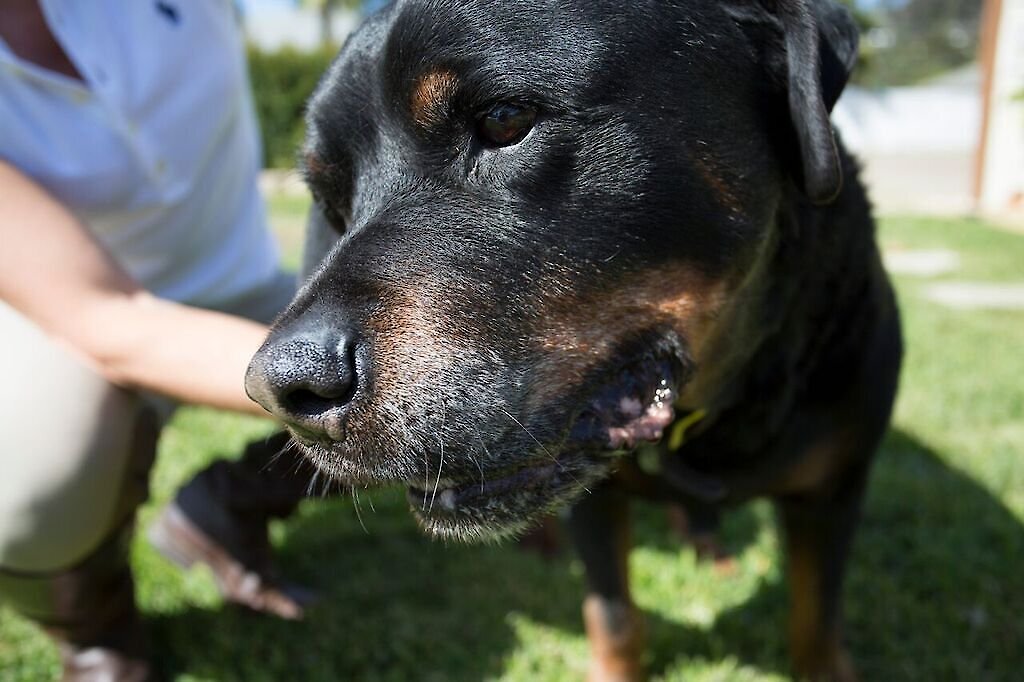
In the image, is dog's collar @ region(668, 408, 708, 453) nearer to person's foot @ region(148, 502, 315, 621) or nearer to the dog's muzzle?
the dog's muzzle

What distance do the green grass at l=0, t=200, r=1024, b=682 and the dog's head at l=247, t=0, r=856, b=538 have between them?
0.77m

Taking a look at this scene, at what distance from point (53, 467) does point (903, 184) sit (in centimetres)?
1639

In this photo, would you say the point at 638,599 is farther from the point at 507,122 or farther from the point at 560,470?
the point at 507,122

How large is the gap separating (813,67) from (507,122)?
1.84ft

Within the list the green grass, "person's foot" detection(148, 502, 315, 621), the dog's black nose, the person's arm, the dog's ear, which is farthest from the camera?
"person's foot" detection(148, 502, 315, 621)

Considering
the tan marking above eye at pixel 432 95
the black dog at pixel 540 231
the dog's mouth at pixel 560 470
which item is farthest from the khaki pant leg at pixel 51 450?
the tan marking above eye at pixel 432 95

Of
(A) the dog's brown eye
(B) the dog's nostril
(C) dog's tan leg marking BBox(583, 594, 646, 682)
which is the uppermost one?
(A) the dog's brown eye

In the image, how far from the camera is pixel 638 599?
272 cm

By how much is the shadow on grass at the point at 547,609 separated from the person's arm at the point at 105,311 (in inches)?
35.2

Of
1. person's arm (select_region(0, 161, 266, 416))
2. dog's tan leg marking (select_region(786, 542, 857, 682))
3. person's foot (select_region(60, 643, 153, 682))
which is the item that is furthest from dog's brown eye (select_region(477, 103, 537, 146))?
person's foot (select_region(60, 643, 153, 682))

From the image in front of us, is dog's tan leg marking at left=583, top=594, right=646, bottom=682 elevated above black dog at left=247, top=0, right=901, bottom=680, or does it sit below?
below

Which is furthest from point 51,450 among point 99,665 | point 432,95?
point 432,95

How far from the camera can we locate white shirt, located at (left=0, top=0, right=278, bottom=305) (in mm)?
2193

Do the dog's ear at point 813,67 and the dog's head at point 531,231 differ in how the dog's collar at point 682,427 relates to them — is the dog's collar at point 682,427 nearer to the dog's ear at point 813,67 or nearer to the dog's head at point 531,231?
the dog's head at point 531,231
